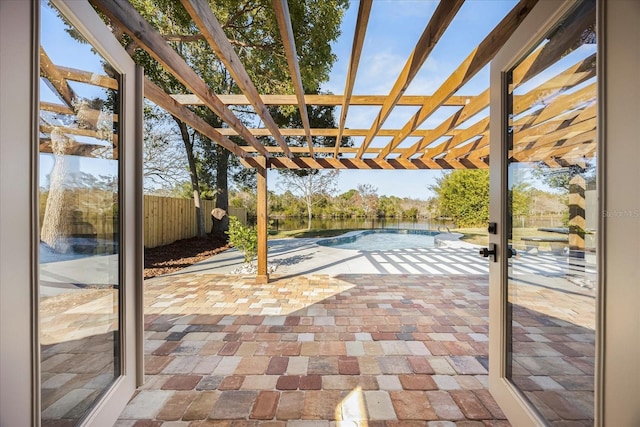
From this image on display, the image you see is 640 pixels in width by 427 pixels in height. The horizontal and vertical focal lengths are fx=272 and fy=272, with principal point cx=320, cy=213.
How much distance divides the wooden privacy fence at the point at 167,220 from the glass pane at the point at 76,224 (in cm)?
621

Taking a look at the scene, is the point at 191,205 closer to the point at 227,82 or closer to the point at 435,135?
the point at 227,82

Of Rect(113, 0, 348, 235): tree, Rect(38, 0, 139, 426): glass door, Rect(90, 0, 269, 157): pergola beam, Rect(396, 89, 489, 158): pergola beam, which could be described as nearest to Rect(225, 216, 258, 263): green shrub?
Rect(113, 0, 348, 235): tree

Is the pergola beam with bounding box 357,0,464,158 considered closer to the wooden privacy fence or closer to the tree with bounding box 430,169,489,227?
the wooden privacy fence

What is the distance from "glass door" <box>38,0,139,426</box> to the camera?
1.06 metres

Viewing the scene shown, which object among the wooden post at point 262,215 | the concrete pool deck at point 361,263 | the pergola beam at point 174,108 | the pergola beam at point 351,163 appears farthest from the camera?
the concrete pool deck at point 361,263

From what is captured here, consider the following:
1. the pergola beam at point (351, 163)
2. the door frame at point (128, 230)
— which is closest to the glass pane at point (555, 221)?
the door frame at point (128, 230)

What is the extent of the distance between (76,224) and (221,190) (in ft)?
29.0

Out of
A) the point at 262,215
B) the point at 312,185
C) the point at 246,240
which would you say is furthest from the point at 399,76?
the point at 312,185

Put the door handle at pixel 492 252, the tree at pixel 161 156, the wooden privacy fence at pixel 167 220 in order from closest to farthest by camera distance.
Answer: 1. the door handle at pixel 492 252
2. the wooden privacy fence at pixel 167 220
3. the tree at pixel 161 156

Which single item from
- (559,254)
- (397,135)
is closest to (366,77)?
(397,135)

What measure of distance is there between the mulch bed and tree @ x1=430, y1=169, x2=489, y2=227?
1179 centimetres

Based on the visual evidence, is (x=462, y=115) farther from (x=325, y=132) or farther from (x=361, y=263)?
(x=361, y=263)

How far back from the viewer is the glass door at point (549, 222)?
1.09 metres

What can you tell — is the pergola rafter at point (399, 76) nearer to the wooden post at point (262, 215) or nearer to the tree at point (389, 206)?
the wooden post at point (262, 215)
